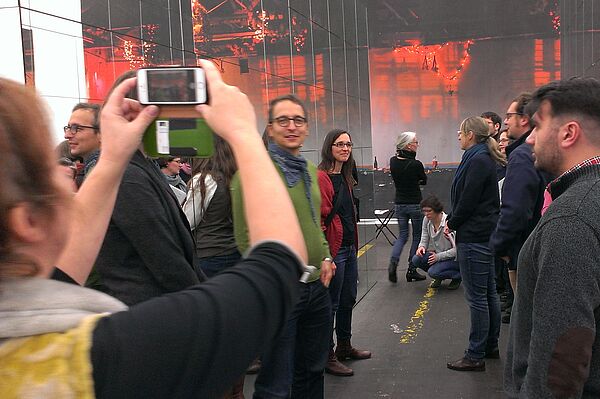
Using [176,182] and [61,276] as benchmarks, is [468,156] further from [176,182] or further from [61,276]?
[61,276]

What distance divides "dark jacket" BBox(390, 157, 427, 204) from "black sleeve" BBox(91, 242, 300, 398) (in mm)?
8927

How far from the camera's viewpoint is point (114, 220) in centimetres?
235

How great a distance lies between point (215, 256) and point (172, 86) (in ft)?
10.7

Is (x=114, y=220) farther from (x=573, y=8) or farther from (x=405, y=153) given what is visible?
(x=573, y=8)

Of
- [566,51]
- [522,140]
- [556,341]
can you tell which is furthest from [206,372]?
[566,51]

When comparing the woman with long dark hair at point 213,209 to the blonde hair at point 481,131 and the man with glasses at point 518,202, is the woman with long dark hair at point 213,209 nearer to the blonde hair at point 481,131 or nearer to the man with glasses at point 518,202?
the man with glasses at point 518,202

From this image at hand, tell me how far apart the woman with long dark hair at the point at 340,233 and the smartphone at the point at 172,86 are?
3.92 metres

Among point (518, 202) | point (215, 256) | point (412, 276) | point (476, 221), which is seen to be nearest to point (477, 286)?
point (476, 221)

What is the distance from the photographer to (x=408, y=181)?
9727mm

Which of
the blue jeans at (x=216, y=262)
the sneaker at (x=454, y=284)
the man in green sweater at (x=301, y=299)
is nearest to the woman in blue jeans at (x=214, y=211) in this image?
the blue jeans at (x=216, y=262)

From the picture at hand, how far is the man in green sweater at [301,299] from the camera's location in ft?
11.6

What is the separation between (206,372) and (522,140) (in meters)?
4.26

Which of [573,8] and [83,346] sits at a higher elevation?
[573,8]

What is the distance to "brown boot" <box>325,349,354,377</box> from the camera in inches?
211
